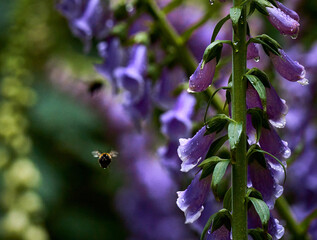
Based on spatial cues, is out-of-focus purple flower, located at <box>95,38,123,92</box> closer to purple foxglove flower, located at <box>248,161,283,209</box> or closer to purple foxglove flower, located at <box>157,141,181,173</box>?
purple foxglove flower, located at <box>157,141,181,173</box>

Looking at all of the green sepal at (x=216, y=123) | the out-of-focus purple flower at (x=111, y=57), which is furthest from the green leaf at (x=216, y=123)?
the out-of-focus purple flower at (x=111, y=57)

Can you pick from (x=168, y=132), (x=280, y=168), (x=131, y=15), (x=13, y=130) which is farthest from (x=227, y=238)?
(x=13, y=130)

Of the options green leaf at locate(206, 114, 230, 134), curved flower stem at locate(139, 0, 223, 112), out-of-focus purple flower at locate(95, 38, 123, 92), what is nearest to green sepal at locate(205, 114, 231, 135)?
green leaf at locate(206, 114, 230, 134)

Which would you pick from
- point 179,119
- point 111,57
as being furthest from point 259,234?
point 111,57

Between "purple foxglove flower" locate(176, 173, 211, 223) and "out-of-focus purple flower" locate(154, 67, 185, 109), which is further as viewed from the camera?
"out-of-focus purple flower" locate(154, 67, 185, 109)

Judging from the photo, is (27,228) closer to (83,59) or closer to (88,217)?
(88,217)

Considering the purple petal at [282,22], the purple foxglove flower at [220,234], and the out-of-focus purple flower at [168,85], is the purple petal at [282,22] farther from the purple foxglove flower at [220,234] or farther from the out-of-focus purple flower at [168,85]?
the out-of-focus purple flower at [168,85]
